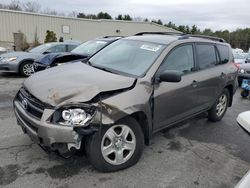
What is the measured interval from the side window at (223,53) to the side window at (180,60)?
1.22 meters

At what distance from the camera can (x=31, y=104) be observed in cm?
296

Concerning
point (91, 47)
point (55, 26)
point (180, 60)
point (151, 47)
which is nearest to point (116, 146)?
point (151, 47)

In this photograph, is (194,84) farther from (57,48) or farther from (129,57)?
(57,48)

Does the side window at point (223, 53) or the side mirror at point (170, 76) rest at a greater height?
the side window at point (223, 53)

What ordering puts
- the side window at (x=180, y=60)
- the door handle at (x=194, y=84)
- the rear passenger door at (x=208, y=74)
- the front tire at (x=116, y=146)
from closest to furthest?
the front tire at (x=116, y=146) < the side window at (x=180, y=60) < the door handle at (x=194, y=84) < the rear passenger door at (x=208, y=74)

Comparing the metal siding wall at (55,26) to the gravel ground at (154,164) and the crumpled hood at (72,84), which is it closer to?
the gravel ground at (154,164)

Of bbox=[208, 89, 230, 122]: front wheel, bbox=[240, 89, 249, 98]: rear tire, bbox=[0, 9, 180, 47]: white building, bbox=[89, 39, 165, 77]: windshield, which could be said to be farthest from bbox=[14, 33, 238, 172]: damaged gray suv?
bbox=[0, 9, 180, 47]: white building

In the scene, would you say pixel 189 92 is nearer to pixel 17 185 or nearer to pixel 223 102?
pixel 223 102

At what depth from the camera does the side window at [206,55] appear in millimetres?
4312

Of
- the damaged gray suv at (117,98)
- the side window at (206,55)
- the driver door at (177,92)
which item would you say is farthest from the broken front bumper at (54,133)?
the side window at (206,55)

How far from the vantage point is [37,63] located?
7.14m

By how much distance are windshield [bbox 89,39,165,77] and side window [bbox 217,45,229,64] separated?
193 cm

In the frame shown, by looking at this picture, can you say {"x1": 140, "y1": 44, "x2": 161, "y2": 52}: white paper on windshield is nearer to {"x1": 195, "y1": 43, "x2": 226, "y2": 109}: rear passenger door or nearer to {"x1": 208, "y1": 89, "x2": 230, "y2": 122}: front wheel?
{"x1": 195, "y1": 43, "x2": 226, "y2": 109}: rear passenger door

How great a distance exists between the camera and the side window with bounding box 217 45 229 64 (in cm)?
502
